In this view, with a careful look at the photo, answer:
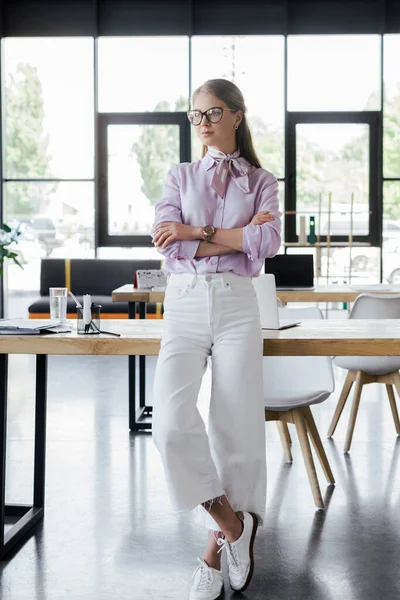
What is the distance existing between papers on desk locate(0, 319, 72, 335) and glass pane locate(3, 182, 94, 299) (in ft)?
22.0

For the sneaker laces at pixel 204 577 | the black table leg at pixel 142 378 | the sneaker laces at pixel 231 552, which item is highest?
the black table leg at pixel 142 378

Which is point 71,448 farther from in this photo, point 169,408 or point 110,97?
Answer: point 110,97

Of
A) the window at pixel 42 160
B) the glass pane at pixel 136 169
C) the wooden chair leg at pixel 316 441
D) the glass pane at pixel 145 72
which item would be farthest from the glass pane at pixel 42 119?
the wooden chair leg at pixel 316 441

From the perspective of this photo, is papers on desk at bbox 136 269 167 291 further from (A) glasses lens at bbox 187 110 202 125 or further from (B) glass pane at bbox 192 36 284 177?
(B) glass pane at bbox 192 36 284 177

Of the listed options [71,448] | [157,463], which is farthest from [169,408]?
[71,448]

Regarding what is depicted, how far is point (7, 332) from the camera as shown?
2.66 m

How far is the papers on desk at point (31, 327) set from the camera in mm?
2662

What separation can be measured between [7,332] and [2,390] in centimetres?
19

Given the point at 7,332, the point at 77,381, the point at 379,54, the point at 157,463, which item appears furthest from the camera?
the point at 379,54

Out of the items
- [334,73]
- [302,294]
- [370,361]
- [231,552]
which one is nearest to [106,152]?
[334,73]

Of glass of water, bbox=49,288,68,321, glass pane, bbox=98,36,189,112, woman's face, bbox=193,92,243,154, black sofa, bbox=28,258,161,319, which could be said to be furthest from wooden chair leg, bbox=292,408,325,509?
glass pane, bbox=98,36,189,112

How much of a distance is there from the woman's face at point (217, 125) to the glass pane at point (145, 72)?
7112mm

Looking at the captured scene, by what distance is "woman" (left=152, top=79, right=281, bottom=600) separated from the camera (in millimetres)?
2283

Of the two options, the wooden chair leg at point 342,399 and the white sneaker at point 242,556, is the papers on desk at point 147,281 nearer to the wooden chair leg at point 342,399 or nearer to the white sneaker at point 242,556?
the wooden chair leg at point 342,399
